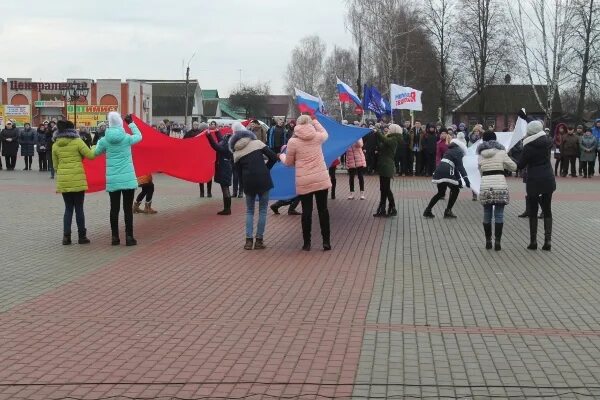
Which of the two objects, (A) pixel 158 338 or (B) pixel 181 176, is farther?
(B) pixel 181 176

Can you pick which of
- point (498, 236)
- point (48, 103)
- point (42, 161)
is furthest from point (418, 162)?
point (48, 103)

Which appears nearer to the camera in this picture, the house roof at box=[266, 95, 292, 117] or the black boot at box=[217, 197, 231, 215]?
the black boot at box=[217, 197, 231, 215]

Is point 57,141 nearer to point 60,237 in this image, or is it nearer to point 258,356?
point 60,237

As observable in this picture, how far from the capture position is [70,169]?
459 inches

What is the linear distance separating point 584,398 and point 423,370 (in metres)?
1.12

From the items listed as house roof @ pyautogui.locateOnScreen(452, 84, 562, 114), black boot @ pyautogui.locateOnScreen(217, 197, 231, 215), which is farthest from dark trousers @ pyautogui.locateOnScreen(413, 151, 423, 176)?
house roof @ pyautogui.locateOnScreen(452, 84, 562, 114)

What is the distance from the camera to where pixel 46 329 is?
22.7ft

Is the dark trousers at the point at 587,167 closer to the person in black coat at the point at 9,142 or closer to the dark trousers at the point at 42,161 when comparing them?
the dark trousers at the point at 42,161

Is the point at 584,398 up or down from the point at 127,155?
down

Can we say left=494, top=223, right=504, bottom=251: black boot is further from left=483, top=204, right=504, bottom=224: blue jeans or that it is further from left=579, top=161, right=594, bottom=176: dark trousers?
left=579, top=161, right=594, bottom=176: dark trousers

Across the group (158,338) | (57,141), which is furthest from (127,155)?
(158,338)

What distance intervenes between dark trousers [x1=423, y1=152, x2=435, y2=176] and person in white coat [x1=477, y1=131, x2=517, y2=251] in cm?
1484

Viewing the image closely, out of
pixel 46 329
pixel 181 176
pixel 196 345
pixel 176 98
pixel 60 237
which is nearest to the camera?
pixel 196 345

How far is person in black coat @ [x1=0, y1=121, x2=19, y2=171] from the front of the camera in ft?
96.2
